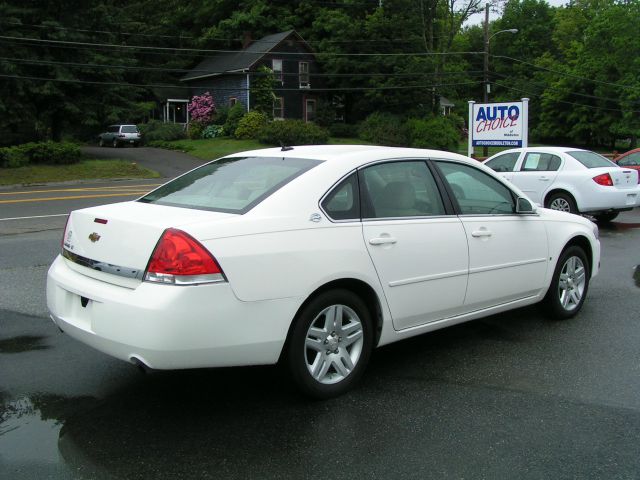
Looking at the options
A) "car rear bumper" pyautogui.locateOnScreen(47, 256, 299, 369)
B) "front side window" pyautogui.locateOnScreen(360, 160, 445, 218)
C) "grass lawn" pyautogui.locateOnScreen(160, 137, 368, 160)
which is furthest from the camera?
"grass lawn" pyautogui.locateOnScreen(160, 137, 368, 160)

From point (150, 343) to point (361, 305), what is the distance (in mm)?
1376

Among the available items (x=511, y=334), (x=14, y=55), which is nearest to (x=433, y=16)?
(x=14, y=55)

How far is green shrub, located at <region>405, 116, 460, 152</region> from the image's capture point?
140 feet

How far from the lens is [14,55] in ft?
99.3

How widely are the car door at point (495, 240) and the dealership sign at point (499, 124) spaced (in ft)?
57.9

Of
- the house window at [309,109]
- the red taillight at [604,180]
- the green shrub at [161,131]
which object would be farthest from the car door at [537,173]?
the house window at [309,109]

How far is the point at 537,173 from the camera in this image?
12.8 metres

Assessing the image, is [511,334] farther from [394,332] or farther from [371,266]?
[371,266]

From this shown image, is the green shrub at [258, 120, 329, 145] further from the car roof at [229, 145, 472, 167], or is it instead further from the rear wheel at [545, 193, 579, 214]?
the car roof at [229, 145, 472, 167]

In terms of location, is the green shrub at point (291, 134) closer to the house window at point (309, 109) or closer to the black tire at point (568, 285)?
the house window at point (309, 109)

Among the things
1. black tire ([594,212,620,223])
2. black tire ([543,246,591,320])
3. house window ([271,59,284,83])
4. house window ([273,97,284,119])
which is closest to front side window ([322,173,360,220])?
black tire ([543,246,591,320])

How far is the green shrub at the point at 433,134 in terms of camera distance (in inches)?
1681

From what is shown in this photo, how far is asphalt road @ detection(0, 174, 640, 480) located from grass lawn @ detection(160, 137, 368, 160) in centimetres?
3267

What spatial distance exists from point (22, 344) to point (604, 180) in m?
10.7
